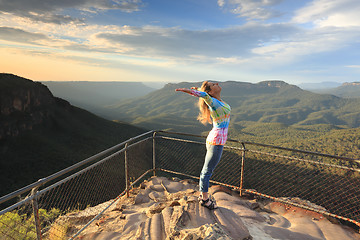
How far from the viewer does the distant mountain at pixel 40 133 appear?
4075cm

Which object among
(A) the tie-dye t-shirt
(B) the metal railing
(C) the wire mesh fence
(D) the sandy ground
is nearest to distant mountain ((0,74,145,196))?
(B) the metal railing

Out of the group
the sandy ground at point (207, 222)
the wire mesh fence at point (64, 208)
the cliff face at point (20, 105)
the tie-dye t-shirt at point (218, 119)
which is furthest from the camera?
the cliff face at point (20, 105)

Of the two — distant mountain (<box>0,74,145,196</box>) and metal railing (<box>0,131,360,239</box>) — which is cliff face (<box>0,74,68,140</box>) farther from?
metal railing (<box>0,131,360,239</box>)

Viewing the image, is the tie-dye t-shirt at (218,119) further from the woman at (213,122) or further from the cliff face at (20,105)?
the cliff face at (20,105)

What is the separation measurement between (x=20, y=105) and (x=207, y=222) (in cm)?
6896

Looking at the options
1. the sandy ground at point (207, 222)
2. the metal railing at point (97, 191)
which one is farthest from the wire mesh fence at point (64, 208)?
the sandy ground at point (207, 222)

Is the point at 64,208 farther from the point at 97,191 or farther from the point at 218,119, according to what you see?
the point at 97,191

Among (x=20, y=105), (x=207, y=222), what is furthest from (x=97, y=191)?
(x=20, y=105)

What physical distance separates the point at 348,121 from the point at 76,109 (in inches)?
7948

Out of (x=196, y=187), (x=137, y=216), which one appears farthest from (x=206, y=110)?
(x=196, y=187)

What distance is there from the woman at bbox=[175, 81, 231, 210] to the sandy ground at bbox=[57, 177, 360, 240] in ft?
1.33

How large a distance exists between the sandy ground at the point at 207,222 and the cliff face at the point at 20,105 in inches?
2374

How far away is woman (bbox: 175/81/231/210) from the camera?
10.5 ft

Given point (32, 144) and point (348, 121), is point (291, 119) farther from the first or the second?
point (32, 144)
